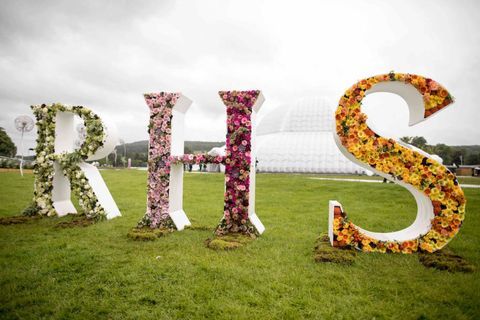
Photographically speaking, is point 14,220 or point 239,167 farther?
point 14,220

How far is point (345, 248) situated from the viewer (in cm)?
554

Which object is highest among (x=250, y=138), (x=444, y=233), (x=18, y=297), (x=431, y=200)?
(x=250, y=138)

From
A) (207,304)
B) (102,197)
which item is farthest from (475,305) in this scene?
(102,197)

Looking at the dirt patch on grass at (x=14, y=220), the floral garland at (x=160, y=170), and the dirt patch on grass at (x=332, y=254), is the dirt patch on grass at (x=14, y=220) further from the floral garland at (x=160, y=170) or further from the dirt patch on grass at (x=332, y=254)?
the dirt patch on grass at (x=332, y=254)

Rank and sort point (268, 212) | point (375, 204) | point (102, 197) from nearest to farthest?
point (102, 197), point (268, 212), point (375, 204)

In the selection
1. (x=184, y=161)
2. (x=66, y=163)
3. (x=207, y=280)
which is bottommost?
(x=207, y=280)

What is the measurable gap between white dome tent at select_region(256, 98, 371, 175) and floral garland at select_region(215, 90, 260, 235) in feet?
87.3

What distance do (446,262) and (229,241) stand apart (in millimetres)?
3487

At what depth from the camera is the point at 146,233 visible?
6.30 meters

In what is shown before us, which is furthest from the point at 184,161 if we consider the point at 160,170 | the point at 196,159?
the point at 160,170

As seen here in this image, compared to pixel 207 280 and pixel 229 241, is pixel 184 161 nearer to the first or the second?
pixel 229 241

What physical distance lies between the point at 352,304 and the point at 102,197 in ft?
22.2

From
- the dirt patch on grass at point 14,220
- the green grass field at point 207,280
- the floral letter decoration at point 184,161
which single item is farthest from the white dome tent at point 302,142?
the dirt patch on grass at point 14,220

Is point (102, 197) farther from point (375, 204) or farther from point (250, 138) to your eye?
point (375, 204)
